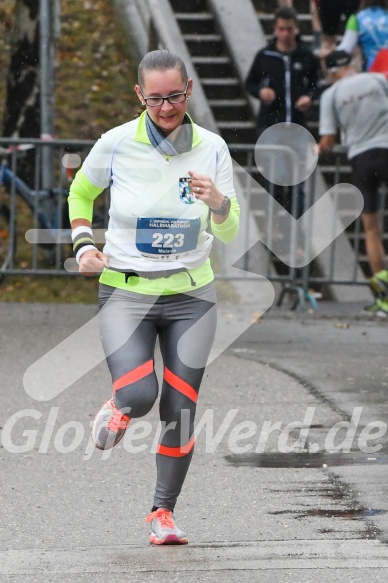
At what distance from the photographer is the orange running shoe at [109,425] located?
549cm

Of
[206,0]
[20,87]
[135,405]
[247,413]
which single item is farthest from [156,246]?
[206,0]

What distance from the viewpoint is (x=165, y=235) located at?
18.1 feet

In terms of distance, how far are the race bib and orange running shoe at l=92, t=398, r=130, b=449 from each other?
0.62 meters

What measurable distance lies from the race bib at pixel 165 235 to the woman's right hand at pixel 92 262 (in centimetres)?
19

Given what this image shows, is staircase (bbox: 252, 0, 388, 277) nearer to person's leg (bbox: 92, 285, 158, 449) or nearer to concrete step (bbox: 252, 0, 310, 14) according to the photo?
concrete step (bbox: 252, 0, 310, 14)

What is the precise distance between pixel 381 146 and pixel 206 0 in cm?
579

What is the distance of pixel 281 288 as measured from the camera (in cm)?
1273

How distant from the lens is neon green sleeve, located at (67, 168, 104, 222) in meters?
5.70

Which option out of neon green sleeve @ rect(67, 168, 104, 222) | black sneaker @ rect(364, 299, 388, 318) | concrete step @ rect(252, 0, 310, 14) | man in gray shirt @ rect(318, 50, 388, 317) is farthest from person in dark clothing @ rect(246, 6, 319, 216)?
neon green sleeve @ rect(67, 168, 104, 222)

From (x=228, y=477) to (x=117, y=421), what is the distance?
1.38 m

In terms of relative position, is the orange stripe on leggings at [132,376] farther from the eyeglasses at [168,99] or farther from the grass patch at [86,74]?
the grass patch at [86,74]

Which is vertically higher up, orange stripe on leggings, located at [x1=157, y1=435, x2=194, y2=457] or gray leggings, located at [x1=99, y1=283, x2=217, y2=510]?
gray leggings, located at [x1=99, y1=283, x2=217, y2=510]

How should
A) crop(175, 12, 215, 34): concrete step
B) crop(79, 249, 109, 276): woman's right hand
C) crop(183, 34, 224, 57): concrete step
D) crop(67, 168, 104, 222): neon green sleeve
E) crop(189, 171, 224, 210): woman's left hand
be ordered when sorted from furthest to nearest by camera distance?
crop(175, 12, 215, 34): concrete step
crop(183, 34, 224, 57): concrete step
crop(67, 168, 104, 222): neon green sleeve
crop(79, 249, 109, 276): woman's right hand
crop(189, 171, 224, 210): woman's left hand

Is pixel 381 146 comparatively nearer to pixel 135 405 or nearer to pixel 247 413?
pixel 247 413
